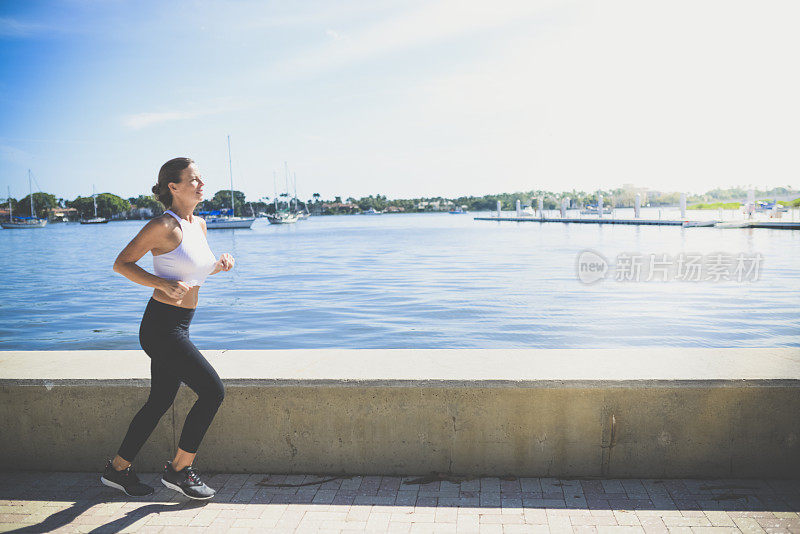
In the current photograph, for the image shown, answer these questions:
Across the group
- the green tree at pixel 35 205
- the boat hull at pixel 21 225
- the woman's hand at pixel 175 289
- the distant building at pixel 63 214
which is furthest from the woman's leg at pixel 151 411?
the distant building at pixel 63 214

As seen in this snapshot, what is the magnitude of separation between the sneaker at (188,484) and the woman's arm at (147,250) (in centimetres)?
99

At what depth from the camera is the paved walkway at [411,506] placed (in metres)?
3.12

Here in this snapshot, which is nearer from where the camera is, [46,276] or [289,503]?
[289,503]

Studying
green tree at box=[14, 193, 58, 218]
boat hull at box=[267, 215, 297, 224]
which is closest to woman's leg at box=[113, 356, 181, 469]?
boat hull at box=[267, 215, 297, 224]

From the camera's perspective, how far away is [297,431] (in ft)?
12.3

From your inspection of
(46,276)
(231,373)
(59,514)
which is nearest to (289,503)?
(231,373)

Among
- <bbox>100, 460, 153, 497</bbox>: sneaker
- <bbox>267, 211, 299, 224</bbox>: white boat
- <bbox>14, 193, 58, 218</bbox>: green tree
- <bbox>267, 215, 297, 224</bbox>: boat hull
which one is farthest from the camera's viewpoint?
<bbox>14, 193, 58, 218</bbox>: green tree

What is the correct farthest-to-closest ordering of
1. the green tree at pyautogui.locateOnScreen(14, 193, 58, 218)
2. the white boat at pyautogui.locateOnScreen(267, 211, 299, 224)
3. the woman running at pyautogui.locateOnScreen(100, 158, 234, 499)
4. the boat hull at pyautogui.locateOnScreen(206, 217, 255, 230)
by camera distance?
the green tree at pyautogui.locateOnScreen(14, 193, 58, 218) → the white boat at pyautogui.locateOnScreen(267, 211, 299, 224) → the boat hull at pyautogui.locateOnScreen(206, 217, 255, 230) → the woman running at pyautogui.locateOnScreen(100, 158, 234, 499)

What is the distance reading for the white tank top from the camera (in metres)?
3.28

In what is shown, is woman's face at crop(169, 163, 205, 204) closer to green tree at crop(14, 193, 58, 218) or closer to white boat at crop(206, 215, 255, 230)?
white boat at crop(206, 215, 255, 230)

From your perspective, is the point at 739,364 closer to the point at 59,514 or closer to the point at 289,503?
the point at 289,503

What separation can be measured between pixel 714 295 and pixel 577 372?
63.0 ft

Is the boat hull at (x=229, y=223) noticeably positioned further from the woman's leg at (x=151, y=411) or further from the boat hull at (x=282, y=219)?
the woman's leg at (x=151, y=411)

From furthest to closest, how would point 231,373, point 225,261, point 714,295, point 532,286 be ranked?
point 532,286 → point 714,295 → point 231,373 → point 225,261
